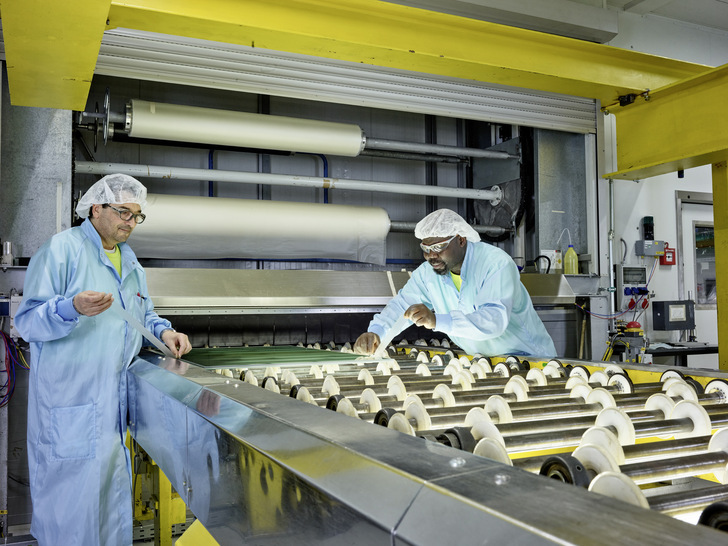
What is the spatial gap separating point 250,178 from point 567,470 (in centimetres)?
364

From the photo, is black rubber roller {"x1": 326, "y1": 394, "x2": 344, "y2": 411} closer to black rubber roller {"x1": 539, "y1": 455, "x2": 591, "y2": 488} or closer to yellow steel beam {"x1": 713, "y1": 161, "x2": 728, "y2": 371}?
black rubber roller {"x1": 539, "y1": 455, "x2": 591, "y2": 488}

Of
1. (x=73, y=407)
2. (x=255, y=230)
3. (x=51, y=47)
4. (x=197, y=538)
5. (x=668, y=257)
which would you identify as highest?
(x=51, y=47)

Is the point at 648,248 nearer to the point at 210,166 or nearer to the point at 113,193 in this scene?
the point at 210,166

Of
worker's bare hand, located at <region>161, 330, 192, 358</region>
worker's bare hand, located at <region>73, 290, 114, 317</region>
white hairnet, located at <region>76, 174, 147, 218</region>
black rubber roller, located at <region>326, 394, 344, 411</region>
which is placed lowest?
black rubber roller, located at <region>326, 394, 344, 411</region>

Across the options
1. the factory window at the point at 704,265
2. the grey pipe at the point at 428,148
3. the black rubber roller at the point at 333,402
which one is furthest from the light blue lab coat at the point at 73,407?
the factory window at the point at 704,265

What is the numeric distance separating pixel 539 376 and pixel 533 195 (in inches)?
133

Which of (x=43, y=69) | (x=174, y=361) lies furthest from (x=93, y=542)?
(x=43, y=69)

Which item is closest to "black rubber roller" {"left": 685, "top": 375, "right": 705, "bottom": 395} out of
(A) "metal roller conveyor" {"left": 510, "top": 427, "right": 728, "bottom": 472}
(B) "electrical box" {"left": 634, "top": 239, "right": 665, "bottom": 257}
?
(A) "metal roller conveyor" {"left": 510, "top": 427, "right": 728, "bottom": 472}

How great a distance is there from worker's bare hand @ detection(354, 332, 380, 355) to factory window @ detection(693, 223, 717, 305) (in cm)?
463

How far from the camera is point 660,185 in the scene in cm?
570

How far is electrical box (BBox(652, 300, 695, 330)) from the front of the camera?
17.1ft

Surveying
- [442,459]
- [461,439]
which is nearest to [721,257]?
[461,439]

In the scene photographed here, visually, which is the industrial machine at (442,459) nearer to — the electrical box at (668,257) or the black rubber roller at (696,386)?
the black rubber roller at (696,386)

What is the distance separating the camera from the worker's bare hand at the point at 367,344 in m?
2.82
